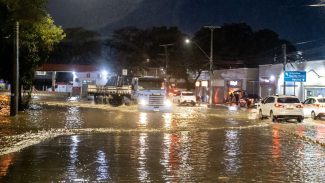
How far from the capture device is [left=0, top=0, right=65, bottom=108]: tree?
31.8m

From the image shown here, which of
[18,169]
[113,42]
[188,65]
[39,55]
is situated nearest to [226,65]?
[188,65]

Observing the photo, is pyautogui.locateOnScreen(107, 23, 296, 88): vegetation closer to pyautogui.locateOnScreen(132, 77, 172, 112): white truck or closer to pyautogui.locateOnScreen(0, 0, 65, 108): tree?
pyautogui.locateOnScreen(132, 77, 172, 112): white truck

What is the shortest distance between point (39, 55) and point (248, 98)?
2831 centimetres

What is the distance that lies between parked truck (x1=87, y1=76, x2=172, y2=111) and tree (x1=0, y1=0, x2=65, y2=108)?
9.61 metres

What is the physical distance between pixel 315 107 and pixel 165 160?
82.7ft

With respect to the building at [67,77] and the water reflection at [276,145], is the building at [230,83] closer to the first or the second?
the building at [67,77]

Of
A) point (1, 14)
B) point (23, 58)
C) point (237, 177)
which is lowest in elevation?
point (237, 177)

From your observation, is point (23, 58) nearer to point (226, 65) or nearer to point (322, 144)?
point (322, 144)

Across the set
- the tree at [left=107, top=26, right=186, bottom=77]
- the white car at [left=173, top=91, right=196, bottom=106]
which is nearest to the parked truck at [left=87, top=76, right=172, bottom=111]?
the white car at [left=173, top=91, right=196, bottom=106]

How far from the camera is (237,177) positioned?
12.6 metres

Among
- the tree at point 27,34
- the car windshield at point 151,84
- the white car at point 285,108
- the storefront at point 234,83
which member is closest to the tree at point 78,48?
the storefront at point 234,83

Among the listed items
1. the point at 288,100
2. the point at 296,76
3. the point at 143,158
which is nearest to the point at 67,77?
the point at 296,76

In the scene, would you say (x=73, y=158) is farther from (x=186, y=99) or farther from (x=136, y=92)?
(x=186, y=99)

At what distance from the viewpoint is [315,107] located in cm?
3834
